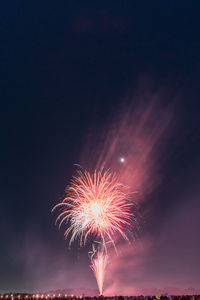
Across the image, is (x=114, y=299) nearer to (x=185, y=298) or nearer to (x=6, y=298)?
(x=185, y=298)

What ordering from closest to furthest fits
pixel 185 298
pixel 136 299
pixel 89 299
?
pixel 185 298, pixel 136 299, pixel 89 299

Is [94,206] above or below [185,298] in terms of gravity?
above

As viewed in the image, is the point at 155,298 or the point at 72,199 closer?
the point at 155,298

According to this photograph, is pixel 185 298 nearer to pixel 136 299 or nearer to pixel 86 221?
pixel 136 299

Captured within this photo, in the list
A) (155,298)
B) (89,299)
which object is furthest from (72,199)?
(155,298)

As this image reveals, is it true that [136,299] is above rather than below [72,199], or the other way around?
below

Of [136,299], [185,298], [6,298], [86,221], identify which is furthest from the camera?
[6,298]

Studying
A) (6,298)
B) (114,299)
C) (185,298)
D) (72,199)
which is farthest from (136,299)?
(6,298)

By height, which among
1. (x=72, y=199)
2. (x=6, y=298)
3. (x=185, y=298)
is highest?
(x=72, y=199)

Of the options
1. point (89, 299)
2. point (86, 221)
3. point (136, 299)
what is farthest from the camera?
point (86, 221)
